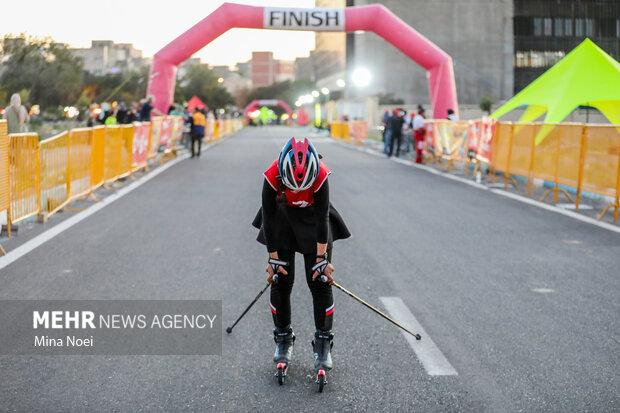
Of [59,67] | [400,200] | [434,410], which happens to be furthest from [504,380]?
[59,67]

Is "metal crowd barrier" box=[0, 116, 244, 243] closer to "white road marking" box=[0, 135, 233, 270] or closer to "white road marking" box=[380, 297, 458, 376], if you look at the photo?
"white road marking" box=[0, 135, 233, 270]

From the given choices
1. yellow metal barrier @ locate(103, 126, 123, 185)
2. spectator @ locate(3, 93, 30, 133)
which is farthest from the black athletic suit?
spectator @ locate(3, 93, 30, 133)

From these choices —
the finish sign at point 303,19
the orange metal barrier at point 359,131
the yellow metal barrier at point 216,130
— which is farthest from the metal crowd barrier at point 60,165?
the yellow metal barrier at point 216,130

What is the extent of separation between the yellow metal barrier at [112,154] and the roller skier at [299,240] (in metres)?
11.6

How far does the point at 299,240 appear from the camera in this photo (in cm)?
450

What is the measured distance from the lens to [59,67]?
7962 cm

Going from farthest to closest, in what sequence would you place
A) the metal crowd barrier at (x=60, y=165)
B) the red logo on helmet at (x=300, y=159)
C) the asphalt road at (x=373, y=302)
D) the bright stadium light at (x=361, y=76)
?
1. the bright stadium light at (x=361, y=76)
2. the metal crowd barrier at (x=60, y=165)
3. the asphalt road at (x=373, y=302)
4. the red logo on helmet at (x=300, y=159)

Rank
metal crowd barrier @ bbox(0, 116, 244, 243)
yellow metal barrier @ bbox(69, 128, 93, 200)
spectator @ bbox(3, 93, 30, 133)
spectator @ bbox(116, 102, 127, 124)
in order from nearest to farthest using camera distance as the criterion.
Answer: metal crowd barrier @ bbox(0, 116, 244, 243) < yellow metal barrier @ bbox(69, 128, 93, 200) < spectator @ bbox(3, 93, 30, 133) < spectator @ bbox(116, 102, 127, 124)

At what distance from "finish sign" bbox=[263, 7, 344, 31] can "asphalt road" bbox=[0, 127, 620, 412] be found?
17.6 m

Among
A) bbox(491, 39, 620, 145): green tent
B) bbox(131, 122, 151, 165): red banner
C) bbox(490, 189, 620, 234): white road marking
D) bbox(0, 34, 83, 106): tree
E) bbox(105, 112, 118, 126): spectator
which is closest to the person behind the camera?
bbox(490, 189, 620, 234): white road marking

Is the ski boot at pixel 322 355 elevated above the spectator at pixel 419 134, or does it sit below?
below

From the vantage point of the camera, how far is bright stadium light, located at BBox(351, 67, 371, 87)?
8381cm

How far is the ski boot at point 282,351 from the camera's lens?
4496mm

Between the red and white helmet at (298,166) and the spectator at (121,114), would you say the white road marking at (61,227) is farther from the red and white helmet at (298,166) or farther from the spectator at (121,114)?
the red and white helmet at (298,166)
